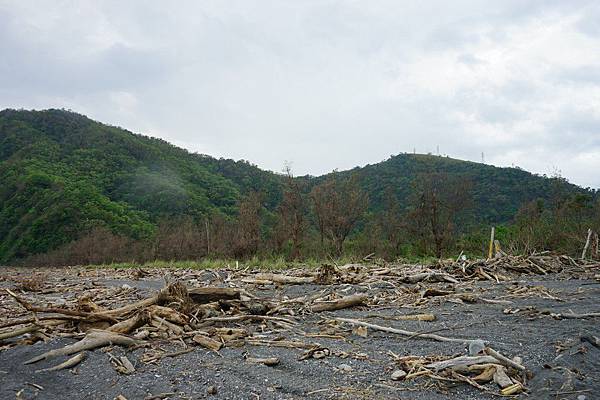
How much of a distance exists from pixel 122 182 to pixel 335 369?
5583cm

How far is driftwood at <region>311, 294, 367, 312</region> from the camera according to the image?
6.25 metres

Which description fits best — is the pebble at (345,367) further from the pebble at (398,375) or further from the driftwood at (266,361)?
the driftwood at (266,361)

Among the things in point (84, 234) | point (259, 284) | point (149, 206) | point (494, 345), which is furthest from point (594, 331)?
point (149, 206)

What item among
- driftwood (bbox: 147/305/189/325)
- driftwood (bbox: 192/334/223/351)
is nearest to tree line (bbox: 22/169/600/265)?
driftwood (bbox: 147/305/189/325)

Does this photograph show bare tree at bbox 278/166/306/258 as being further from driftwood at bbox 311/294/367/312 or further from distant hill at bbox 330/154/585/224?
driftwood at bbox 311/294/367/312

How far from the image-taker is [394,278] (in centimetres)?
873

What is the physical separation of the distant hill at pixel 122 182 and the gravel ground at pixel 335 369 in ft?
79.6

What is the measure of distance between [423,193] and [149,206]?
3618cm

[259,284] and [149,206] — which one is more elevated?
[149,206]

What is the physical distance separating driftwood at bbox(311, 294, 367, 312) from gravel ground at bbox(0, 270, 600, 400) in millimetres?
1009

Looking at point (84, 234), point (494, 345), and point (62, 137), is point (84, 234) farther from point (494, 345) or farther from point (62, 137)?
point (494, 345)

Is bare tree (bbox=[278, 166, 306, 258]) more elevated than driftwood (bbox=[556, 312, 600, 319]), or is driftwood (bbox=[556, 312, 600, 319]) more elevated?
bare tree (bbox=[278, 166, 306, 258])

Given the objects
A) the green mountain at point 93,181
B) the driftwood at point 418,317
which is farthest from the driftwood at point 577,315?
the green mountain at point 93,181

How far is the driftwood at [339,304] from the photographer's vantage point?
6246mm
